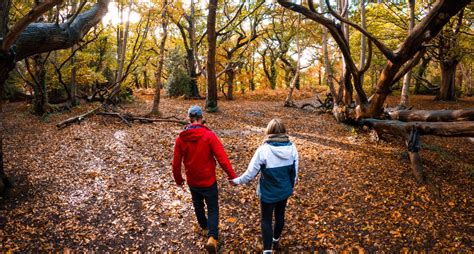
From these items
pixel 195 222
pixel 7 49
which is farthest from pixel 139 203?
pixel 7 49

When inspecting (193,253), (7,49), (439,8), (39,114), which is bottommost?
(193,253)

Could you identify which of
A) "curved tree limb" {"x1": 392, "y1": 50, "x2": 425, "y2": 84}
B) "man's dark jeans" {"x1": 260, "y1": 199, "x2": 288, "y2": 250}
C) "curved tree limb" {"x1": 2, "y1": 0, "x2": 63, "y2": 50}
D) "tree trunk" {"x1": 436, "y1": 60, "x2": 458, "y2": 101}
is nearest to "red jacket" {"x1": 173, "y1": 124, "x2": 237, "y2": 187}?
"man's dark jeans" {"x1": 260, "y1": 199, "x2": 288, "y2": 250}

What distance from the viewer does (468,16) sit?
14398 mm

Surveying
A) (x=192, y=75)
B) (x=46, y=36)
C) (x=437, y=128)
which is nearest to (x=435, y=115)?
(x=437, y=128)

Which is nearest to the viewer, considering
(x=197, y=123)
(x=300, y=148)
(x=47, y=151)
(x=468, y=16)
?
(x=197, y=123)

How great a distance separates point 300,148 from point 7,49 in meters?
7.69

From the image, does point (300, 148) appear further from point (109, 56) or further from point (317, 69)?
point (317, 69)

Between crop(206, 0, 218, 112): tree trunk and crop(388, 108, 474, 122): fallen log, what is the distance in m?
9.06

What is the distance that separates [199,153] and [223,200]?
7.25 ft

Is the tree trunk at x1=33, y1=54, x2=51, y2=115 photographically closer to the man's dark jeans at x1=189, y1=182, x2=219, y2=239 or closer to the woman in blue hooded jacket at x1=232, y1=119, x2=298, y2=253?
the man's dark jeans at x1=189, y1=182, x2=219, y2=239

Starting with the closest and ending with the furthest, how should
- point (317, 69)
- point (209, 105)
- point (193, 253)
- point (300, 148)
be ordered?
point (193, 253) < point (300, 148) < point (209, 105) < point (317, 69)

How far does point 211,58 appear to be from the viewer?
15.0 meters

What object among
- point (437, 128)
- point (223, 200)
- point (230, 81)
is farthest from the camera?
point (230, 81)

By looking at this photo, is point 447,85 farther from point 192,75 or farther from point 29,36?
point 29,36
